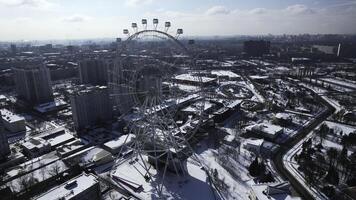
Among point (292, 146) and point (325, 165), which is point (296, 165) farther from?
point (292, 146)

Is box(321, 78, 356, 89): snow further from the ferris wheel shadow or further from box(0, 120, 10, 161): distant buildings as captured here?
box(0, 120, 10, 161): distant buildings

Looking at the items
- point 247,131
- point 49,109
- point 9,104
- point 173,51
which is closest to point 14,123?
point 49,109

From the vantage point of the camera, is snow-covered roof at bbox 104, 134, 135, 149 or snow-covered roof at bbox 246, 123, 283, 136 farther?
snow-covered roof at bbox 246, 123, 283, 136

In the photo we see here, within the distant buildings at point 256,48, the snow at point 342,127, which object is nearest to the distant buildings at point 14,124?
the snow at point 342,127

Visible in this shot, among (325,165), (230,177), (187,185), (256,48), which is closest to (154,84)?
(187,185)

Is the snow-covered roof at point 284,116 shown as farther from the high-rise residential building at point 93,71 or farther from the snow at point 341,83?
the high-rise residential building at point 93,71

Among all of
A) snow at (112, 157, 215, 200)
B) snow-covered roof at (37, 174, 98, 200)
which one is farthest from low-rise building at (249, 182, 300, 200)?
snow-covered roof at (37, 174, 98, 200)
